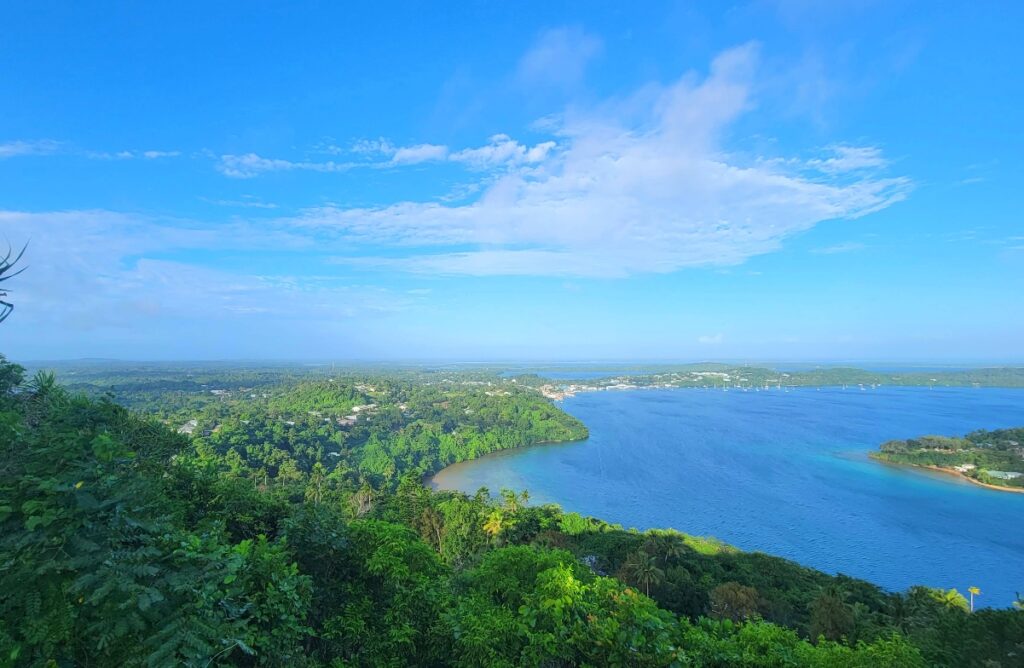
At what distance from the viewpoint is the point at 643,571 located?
561 inches

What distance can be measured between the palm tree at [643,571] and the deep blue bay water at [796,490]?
38.9ft

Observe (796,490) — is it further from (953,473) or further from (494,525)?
(494,525)

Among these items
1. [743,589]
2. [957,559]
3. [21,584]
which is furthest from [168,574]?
[957,559]

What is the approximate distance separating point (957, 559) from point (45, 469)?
3360 centimetres

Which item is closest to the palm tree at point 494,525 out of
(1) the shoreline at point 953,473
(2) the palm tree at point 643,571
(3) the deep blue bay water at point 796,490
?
(2) the palm tree at point 643,571

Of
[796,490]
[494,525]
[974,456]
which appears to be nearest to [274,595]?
[494,525]

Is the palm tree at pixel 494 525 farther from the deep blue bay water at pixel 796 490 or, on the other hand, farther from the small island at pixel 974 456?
the small island at pixel 974 456

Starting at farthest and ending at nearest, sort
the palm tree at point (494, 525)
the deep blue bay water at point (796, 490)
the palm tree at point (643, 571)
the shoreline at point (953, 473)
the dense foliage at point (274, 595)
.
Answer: the shoreline at point (953, 473)
the deep blue bay water at point (796, 490)
the palm tree at point (494, 525)
the palm tree at point (643, 571)
the dense foliage at point (274, 595)

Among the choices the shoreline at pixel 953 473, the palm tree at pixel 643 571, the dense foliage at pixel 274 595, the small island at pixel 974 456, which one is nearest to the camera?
the dense foliage at pixel 274 595

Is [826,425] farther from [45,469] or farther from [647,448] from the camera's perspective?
[45,469]

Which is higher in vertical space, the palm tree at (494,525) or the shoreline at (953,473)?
the palm tree at (494,525)

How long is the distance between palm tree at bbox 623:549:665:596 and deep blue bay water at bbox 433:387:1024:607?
1186cm

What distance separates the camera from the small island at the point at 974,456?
118ft

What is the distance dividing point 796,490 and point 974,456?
804 inches
